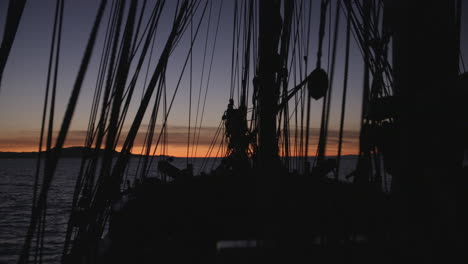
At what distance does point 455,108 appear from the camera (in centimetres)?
134

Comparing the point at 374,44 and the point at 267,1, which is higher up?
the point at 267,1

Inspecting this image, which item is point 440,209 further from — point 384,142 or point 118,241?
point 118,241

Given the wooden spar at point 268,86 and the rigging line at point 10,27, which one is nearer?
the rigging line at point 10,27

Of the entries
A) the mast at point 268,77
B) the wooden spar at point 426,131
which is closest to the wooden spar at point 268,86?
the mast at point 268,77

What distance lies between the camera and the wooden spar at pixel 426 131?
1.37 metres

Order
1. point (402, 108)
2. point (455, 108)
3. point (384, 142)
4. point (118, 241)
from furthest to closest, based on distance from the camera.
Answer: point (118, 241) → point (384, 142) → point (402, 108) → point (455, 108)

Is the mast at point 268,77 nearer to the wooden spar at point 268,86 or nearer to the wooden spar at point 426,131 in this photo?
the wooden spar at point 268,86

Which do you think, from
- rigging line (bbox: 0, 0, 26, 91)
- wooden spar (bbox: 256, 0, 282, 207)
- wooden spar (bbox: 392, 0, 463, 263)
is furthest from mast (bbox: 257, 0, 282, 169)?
rigging line (bbox: 0, 0, 26, 91)

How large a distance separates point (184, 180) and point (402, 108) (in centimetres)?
558

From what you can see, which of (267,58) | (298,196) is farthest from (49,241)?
(267,58)

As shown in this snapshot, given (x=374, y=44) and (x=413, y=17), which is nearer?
(x=413, y=17)

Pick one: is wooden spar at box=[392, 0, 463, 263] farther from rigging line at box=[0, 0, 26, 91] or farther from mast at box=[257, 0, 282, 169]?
rigging line at box=[0, 0, 26, 91]

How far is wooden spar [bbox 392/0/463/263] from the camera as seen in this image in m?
1.37

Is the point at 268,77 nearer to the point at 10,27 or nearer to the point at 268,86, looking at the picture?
the point at 268,86
